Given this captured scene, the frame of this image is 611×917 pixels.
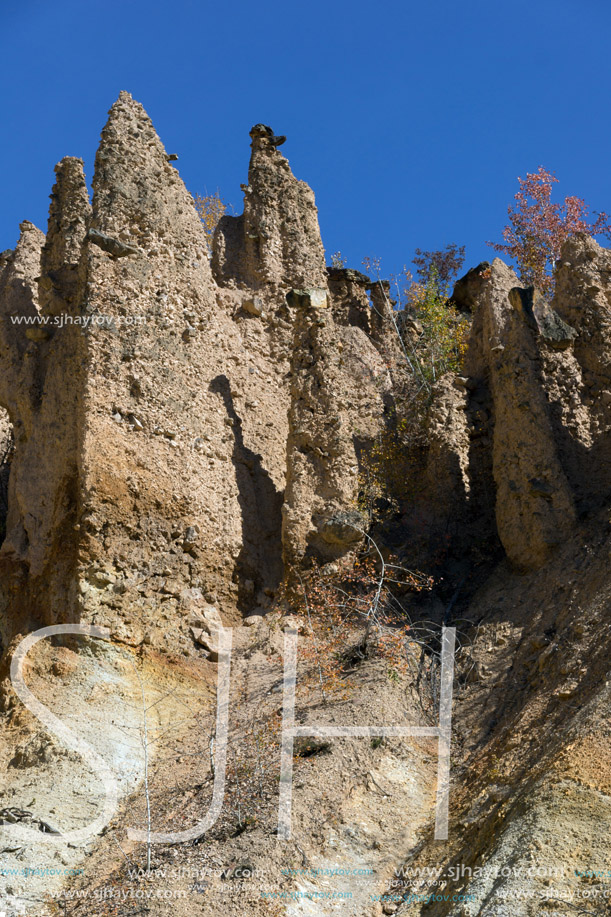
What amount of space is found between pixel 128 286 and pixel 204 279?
1.43 m

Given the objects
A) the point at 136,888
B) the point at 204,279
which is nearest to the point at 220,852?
the point at 136,888

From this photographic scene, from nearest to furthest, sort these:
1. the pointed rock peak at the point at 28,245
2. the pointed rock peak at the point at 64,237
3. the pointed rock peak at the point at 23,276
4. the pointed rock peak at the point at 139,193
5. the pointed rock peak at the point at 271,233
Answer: the pointed rock peak at the point at 139,193 < the pointed rock peak at the point at 64,237 < the pointed rock peak at the point at 23,276 < the pointed rock peak at the point at 271,233 < the pointed rock peak at the point at 28,245

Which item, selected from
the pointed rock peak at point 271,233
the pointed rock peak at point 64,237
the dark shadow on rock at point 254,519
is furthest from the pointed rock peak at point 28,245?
the dark shadow on rock at point 254,519

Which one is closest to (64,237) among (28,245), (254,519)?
(28,245)

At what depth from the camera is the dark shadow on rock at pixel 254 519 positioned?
45.6 ft

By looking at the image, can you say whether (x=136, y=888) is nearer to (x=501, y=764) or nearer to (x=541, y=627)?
(x=501, y=764)

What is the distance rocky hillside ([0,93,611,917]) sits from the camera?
31.6 feet

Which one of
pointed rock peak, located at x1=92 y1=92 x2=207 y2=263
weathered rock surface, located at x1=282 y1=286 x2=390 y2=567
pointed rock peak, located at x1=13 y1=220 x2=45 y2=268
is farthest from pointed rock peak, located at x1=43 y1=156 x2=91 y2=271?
weathered rock surface, located at x1=282 y1=286 x2=390 y2=567

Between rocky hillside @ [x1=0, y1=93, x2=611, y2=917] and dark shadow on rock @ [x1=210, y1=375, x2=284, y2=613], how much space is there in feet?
0.11

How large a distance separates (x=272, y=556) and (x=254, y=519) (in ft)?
1.81

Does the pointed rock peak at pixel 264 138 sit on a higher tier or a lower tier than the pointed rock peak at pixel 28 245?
higher

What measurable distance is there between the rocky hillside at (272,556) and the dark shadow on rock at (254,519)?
0.11 feet

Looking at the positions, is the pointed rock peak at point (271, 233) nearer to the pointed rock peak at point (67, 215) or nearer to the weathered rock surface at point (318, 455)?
the weathered rock surface at point (318, 455)

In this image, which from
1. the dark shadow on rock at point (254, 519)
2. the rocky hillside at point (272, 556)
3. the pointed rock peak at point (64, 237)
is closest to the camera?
the rocky hillside at point (272, 556)
